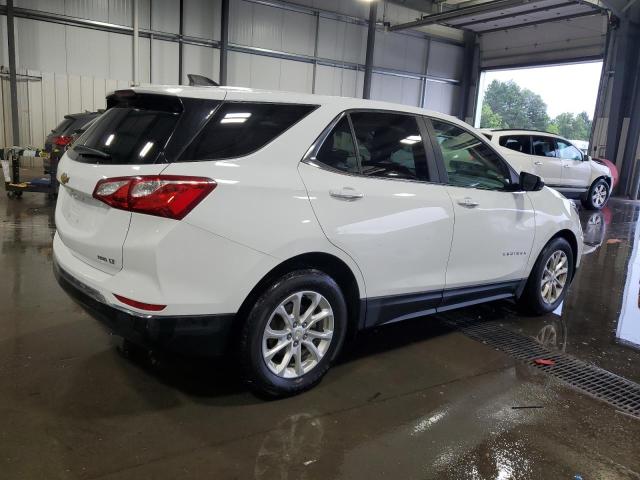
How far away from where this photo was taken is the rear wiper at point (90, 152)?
277 centimetres

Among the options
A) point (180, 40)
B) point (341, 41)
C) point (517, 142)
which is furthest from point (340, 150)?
point (341, 41)

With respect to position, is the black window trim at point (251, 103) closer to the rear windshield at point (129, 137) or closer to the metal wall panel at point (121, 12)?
the rear windshield at point (129, 137)

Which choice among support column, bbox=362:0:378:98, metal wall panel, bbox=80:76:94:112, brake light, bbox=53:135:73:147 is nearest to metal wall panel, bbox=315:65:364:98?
support column, bbox=362:0:378:98

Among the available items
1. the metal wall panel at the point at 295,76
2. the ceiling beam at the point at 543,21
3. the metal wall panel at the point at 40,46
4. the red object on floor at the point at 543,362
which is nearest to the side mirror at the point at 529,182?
the red object on floor at the point at 543,362

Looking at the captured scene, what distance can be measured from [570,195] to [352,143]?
10.8m

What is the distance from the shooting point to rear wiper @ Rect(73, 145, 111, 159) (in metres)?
2.77

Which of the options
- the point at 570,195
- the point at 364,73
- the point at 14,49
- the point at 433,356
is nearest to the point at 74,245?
the point at 433,356

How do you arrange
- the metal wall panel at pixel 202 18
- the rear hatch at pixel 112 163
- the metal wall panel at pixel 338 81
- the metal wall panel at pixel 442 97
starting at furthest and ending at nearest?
the metal wall panel at pixel 442 97, the metal wall panel at pixel 338 81, the metal wall panel at pixel 202 18, the rear hatch at pixel 112 163

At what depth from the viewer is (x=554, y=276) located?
4754 mm

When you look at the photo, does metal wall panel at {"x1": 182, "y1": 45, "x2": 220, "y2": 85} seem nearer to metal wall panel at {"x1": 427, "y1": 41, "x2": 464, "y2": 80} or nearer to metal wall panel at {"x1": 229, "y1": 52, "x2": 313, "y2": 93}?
metal wall panel at {"x1": 229, "y1": 52, "x2": 313, "y2": 93}

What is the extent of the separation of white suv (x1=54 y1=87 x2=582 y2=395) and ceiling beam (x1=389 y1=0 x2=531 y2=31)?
1301 cm

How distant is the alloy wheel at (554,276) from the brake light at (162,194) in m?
3.29

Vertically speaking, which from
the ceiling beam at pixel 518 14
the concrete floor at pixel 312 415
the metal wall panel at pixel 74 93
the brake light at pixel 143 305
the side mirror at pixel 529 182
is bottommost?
the concrete floor at pixel 312 415

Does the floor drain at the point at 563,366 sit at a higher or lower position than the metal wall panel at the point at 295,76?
lower
